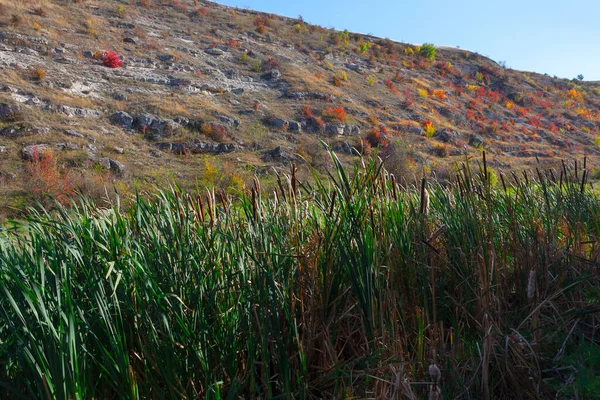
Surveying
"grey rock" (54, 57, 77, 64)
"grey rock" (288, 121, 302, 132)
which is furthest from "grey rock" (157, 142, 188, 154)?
"grey rock" (54, 57, 77, 64)

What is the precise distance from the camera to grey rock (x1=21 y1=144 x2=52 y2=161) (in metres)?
10.9

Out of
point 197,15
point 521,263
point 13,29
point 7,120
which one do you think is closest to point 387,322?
point 521,263

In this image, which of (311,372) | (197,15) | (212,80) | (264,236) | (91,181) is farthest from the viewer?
(197,15)

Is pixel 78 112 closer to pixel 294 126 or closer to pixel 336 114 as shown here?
pixel 294 126

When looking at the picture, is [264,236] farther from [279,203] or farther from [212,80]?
[212,80]

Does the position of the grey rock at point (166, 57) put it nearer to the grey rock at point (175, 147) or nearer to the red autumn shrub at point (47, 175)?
the grey rock at point (175, 147)

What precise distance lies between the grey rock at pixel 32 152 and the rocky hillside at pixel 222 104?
0.11 feet

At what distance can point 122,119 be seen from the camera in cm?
1453

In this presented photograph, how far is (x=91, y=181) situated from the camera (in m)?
10.0

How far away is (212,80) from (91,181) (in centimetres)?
1074

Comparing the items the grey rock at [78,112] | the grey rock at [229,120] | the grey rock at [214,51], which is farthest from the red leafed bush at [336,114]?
the grey rock at [78,112]

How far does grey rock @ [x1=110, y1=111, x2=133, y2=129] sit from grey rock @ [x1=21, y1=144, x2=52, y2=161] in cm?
323

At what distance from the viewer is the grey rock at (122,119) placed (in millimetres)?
14430

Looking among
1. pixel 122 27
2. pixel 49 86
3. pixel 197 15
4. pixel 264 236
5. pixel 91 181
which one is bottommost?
pixel 91 181
